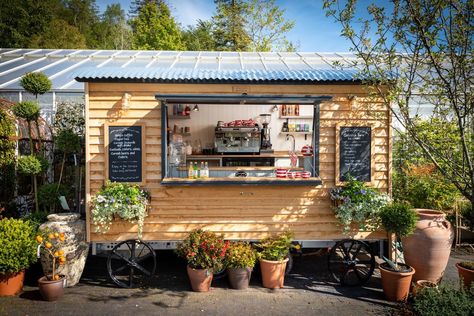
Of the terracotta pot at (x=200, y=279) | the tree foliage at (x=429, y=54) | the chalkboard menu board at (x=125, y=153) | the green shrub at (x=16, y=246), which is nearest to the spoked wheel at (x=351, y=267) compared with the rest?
the tree foliage at (x=429, y=54)

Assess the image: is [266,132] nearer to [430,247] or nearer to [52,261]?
[430,247]

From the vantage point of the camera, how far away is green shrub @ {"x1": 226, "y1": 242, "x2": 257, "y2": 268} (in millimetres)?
5406

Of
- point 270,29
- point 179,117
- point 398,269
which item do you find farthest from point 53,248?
point 270,29

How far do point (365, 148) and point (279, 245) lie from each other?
2.28m

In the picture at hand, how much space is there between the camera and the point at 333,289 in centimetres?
565

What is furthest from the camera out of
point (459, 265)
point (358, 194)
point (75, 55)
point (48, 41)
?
point (48, 41)

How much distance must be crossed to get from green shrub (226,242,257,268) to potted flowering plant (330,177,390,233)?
161cm

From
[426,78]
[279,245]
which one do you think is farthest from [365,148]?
[279,245]

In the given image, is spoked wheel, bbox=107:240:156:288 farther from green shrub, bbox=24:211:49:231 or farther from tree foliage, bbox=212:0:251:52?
tree foliage, bbox=212:0:251:52

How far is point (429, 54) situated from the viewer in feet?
15.7

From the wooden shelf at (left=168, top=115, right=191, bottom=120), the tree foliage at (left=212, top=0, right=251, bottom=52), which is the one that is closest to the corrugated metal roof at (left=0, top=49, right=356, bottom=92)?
the wooden shelf at (left=168, top=115, right=191, bottom=120)

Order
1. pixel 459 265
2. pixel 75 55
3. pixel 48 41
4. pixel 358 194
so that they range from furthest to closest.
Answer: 1. pixel 48 41
2. pixel 75 55
3. pixel 358 194
4. pixel 459 265

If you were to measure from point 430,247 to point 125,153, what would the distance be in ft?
16.9

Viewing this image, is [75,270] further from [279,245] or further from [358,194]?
[358,194]
